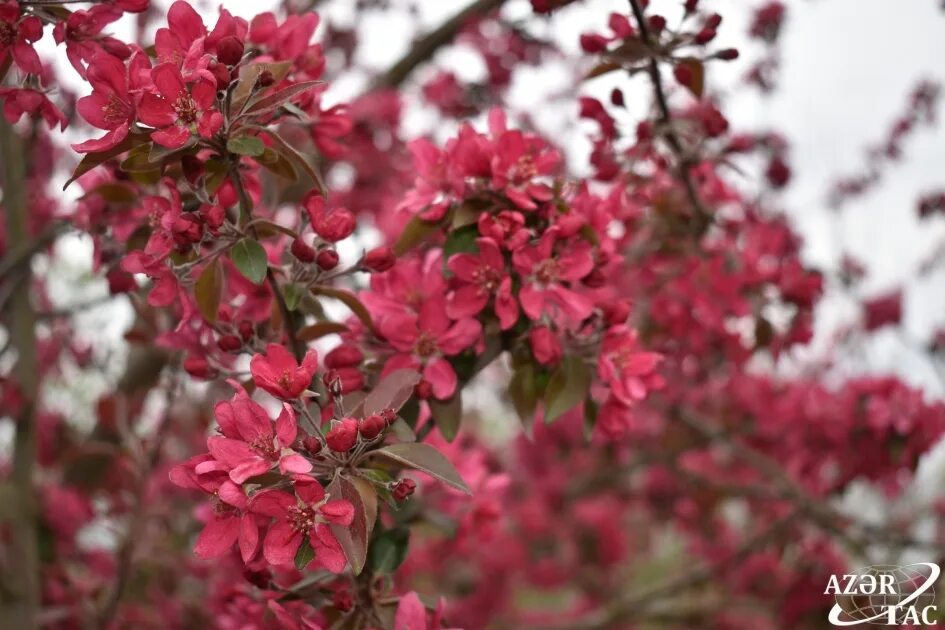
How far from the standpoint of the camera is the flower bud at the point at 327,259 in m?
1.35

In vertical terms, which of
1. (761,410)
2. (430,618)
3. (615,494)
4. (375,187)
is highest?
(375,187)

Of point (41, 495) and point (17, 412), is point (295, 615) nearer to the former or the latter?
point (17, 412)

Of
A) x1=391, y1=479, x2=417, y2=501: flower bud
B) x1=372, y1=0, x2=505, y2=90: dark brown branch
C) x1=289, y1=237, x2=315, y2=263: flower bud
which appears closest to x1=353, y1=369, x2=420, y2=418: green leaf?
x1=391, y1=479, x2=417, y2=501: flower bud

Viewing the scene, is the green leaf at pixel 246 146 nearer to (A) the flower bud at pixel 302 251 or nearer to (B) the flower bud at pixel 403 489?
(A) the flower bud at pixel 302 251

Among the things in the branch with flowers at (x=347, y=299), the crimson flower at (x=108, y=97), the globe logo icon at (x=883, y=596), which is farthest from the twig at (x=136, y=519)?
the globe logo icon at (x=883, y=596)

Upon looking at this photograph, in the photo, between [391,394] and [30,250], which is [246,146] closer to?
[391,394]

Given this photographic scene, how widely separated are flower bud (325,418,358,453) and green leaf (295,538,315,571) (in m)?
0.16

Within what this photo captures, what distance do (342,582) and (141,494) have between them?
1.21m

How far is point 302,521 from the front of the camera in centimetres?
116

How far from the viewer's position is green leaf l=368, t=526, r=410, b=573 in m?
1.46

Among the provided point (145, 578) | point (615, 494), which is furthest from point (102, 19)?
point (615, 494)

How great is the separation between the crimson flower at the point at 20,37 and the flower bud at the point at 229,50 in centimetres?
37

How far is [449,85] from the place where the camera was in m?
3.91

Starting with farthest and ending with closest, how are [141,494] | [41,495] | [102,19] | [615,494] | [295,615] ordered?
[615,494] < [41,495] < [141,494] < [295,615] < [102,19]
